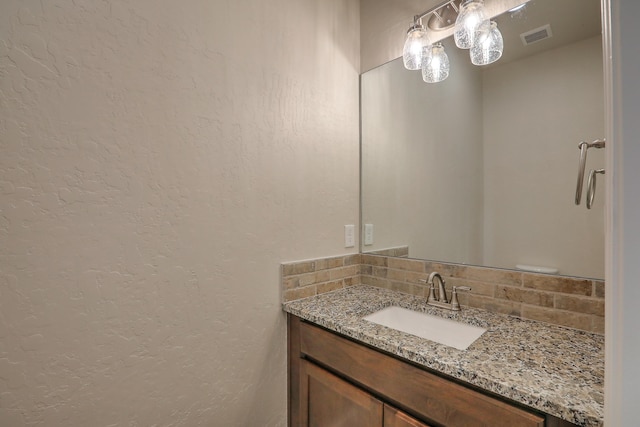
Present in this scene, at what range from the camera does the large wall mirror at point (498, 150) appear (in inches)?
42.9

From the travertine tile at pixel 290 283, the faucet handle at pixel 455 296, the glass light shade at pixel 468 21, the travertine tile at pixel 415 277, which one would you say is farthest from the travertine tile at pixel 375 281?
the glass light shade at pixel 468 21

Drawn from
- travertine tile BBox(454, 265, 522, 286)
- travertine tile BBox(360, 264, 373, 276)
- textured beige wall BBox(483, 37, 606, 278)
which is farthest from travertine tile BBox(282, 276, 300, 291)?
textured beige wall BBox(483, 37, 606, 278)

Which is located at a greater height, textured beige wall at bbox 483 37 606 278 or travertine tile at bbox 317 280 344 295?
textured beige wall at bbox 483 37 606 278

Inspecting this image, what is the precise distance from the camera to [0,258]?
0.77m

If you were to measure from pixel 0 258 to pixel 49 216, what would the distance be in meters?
0.14

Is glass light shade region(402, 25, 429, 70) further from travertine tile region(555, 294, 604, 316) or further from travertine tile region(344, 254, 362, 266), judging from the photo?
travertine tile region(555, 294, 604, 316)

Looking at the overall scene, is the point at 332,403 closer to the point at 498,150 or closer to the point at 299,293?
the point at 299,293

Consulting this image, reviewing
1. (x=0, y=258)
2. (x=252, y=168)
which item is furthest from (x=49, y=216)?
(x=252, y=168)

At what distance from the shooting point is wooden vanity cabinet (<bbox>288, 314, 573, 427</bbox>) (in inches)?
30.7

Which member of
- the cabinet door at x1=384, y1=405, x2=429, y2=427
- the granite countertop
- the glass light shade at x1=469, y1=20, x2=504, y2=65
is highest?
the glass light shade at x1=469, y1=20, x2=504, y2=65

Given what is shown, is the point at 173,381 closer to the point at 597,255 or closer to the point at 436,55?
the point at 597,255

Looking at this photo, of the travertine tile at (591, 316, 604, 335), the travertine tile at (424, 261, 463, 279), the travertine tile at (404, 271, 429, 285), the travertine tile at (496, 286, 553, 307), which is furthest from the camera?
the travertine tile at (404, 271, 429, 285)

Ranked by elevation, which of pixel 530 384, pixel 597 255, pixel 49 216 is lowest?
pixel 530 384

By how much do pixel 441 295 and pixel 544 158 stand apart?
70 centimetres
